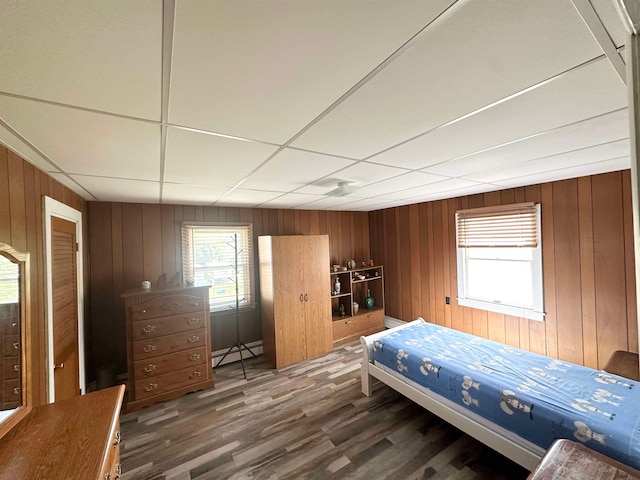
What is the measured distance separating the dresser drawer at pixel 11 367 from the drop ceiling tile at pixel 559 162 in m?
3.32

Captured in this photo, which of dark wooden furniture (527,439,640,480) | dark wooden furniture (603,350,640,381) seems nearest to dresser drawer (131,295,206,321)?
dark wooden furniture (527,439,640,480)

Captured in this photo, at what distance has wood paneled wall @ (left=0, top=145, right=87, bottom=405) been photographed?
1.34 m

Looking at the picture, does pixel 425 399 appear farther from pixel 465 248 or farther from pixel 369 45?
pixel 369 45

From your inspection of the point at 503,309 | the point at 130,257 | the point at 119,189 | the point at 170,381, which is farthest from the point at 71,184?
the point at 503,309

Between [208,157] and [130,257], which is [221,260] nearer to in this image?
[130,257]

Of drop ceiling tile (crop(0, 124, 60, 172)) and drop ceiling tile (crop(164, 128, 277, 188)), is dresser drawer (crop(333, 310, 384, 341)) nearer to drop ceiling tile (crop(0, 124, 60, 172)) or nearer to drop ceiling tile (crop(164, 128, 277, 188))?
drop ceiling tile (crop(164, 128, 277, 188))

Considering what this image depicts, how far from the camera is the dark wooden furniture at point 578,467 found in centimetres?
110

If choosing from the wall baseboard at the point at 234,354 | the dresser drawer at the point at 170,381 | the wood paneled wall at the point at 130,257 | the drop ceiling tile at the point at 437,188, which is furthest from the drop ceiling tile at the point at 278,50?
the wall baseboard at the point at 234,354

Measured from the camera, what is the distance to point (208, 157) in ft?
5.30

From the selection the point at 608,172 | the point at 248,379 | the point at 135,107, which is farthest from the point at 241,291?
the point at 608,172

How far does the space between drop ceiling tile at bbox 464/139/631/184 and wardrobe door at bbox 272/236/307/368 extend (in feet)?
7.53

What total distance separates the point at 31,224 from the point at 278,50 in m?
1.92

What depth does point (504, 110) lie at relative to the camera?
115 centimetres

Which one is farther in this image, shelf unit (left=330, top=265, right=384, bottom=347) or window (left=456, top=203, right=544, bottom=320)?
shelf unit (left=330, top=265, right=384, bottom=347)
